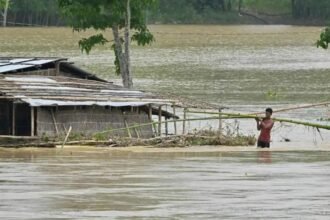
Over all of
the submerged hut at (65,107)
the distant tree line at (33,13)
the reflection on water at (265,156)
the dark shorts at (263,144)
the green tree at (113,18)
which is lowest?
the distant tree line at (33,13)

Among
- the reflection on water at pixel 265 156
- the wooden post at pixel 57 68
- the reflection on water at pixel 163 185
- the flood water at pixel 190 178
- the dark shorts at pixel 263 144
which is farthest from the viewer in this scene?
the wooden post at pixel 57 68

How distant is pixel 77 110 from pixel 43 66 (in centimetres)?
364

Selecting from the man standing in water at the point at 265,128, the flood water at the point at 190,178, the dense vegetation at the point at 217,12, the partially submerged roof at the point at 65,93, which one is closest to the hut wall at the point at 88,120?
the partially submerged roof at the point at 65,93

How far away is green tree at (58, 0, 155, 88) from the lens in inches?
1380

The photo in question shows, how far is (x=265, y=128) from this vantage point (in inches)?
1064

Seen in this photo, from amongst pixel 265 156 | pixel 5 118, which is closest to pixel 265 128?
pixel 265 156

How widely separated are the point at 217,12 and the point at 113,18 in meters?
91.7

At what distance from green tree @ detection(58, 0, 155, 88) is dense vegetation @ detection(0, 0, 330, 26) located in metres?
82.4

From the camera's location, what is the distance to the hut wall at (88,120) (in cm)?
2744

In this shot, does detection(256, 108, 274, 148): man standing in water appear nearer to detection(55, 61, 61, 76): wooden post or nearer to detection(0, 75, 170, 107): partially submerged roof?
detection(0, 75, 170, 107): partially submerged roof

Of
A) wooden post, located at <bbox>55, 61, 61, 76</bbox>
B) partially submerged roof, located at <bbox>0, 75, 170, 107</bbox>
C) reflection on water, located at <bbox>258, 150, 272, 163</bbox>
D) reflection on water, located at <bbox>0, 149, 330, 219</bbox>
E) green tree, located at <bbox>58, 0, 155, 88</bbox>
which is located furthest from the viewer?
green tree, located at <bbox>58, 0, 155, 88</bbox>

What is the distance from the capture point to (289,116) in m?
39.5

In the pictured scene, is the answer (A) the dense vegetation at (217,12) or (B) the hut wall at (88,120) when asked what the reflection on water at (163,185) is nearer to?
(B) the hut wall at (88,120)

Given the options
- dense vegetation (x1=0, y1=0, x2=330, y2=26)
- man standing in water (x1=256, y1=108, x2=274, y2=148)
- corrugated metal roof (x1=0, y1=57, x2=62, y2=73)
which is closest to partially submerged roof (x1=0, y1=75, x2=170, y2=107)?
corrugated metal roof (x1=0, y1=57, x2=62, y2=73)
